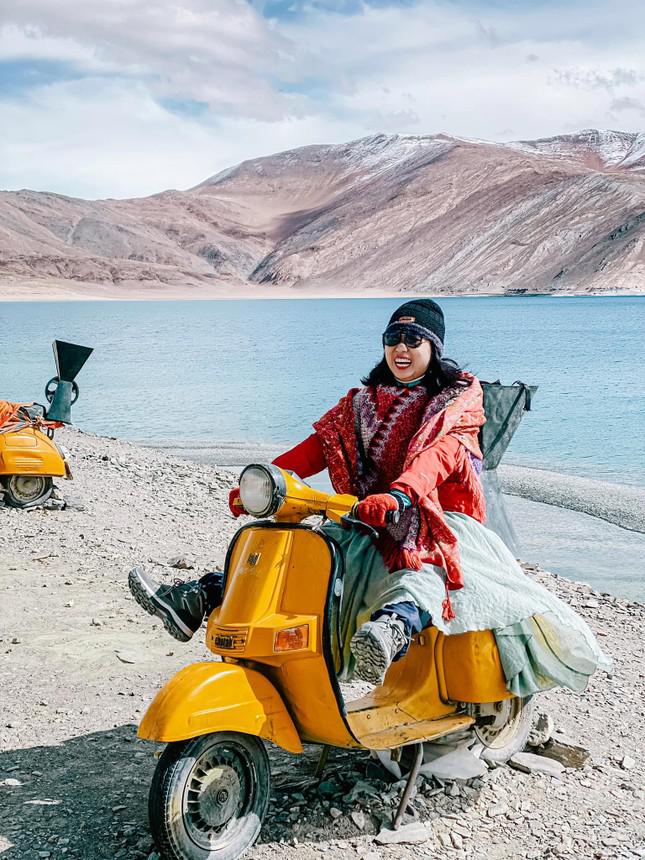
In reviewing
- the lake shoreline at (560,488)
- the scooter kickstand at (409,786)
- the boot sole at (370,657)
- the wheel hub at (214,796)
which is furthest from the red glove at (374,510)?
the lake shoreline at (560,488)

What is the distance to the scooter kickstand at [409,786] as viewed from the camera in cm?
371

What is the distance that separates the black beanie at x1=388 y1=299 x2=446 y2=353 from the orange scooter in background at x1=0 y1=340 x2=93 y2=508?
225 inches

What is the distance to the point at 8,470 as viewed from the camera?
9016 mm

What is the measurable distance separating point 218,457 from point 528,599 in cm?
1312

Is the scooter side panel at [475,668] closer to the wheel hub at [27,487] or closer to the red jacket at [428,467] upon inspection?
the red jacket at [428,467]

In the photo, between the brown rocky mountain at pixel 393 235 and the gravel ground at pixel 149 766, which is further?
the brown rocky mountain at pixel 393 235

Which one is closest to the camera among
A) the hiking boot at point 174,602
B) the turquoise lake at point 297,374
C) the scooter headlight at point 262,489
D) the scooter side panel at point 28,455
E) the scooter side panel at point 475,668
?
the scooter headlight at point 262,489

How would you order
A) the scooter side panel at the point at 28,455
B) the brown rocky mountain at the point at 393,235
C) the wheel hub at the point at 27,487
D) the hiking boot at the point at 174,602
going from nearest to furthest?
the hiking boot at the point at 174,602 < the scooter side panel at the point at 28,455 < the wheel hub at the point at 27,487 < the brown rocky mountain at the point at 393,235

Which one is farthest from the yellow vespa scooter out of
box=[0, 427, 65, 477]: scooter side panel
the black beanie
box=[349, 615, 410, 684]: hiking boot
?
box=[0, 427, 65, 477]: scooter side panel

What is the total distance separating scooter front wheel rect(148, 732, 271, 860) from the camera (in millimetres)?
3199

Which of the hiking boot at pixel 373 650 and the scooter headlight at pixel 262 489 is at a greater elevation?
the scooter headlight at pixel 262 489

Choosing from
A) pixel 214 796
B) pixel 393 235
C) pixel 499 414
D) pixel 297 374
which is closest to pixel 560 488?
pixel 499 414

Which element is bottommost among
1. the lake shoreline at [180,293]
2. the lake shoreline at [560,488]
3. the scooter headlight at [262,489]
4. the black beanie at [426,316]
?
the lake shoreline at [560,488]

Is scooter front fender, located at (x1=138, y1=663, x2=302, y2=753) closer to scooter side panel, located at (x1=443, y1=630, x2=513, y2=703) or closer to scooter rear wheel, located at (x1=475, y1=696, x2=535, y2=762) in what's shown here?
scooter side panel, located at (x1=443, y1=630, x2=513, y2=703)
